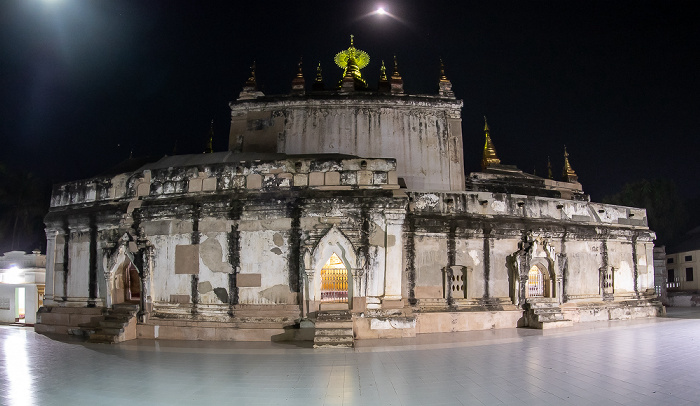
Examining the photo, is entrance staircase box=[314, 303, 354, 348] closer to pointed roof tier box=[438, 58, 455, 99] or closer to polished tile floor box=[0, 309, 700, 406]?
polished tile floor box=[0, 309, 700, 406]

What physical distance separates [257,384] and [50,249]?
1364cm

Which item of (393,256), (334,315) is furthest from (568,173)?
(334,315)

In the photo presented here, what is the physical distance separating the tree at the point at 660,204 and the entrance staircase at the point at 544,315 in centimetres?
3068

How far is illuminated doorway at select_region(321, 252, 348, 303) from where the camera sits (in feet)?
49.5

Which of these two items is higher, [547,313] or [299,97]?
[299,97]

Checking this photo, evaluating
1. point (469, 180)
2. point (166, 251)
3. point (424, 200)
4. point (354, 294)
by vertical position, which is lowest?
point (354, 294)

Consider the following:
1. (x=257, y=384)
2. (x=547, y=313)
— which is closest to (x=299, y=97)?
(x=547, y=313)

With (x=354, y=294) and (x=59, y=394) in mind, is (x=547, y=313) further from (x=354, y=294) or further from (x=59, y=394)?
(x=59, y=394)

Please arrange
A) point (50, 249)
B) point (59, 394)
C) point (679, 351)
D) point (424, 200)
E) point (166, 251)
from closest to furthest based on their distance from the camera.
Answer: point (59, 394)
point (679, 351)
point (166, 251)
point (424, 200)
point (50, 249)

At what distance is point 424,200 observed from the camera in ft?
54.6

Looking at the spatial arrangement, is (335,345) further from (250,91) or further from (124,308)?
(250,91)

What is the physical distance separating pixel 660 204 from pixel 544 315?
110 ft

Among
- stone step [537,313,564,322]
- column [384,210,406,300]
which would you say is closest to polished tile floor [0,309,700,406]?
column [384,210,406,300]

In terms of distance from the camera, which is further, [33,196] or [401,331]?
[33,196]
